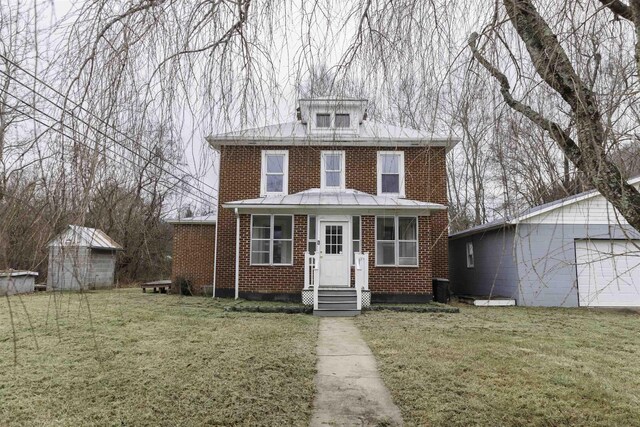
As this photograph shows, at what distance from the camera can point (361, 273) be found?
11.8 meters

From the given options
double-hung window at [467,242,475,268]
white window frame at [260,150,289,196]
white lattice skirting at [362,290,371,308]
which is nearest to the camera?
white lattice skirting at [362,290,371,308]

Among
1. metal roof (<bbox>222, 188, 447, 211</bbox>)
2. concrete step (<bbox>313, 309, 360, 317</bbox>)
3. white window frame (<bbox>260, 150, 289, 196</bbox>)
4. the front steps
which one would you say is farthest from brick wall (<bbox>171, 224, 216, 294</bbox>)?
concrete step (<bbox>313, 309, 360, 317</bbox>)

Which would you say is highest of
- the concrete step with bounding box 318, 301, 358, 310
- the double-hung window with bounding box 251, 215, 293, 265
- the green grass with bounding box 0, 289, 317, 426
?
the double-hung window with bounding box 251, 215, 293, 265

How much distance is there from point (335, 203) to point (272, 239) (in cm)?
243

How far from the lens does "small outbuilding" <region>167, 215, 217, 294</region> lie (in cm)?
1527

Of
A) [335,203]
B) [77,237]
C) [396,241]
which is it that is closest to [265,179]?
[335,203]

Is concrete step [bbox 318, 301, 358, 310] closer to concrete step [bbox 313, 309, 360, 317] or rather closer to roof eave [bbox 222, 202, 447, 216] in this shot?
concrete step [bbox 313, 309, 360, 317]

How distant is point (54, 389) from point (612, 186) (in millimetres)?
5730

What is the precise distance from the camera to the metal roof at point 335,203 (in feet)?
40.7

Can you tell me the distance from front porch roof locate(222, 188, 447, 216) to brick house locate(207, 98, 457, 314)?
0.10ft

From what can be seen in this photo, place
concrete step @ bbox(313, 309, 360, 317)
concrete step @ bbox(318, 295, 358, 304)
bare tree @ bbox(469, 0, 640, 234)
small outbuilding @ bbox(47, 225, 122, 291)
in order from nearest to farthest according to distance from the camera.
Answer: small outbuilding @ bbox(47, 225, 122, 291)
bare tree @ bbox(469, 0, 640, 234)
concrete step @ bbox(313, 309, 360, 317)
concrete step @ bbox(318, 295, 358, 304)

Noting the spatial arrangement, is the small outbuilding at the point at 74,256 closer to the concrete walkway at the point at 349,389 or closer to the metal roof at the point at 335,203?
the concrete walkway at the point at 349,389

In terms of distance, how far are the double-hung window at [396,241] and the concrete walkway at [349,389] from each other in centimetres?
560

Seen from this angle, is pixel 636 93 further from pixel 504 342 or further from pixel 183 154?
pixel 504 342
